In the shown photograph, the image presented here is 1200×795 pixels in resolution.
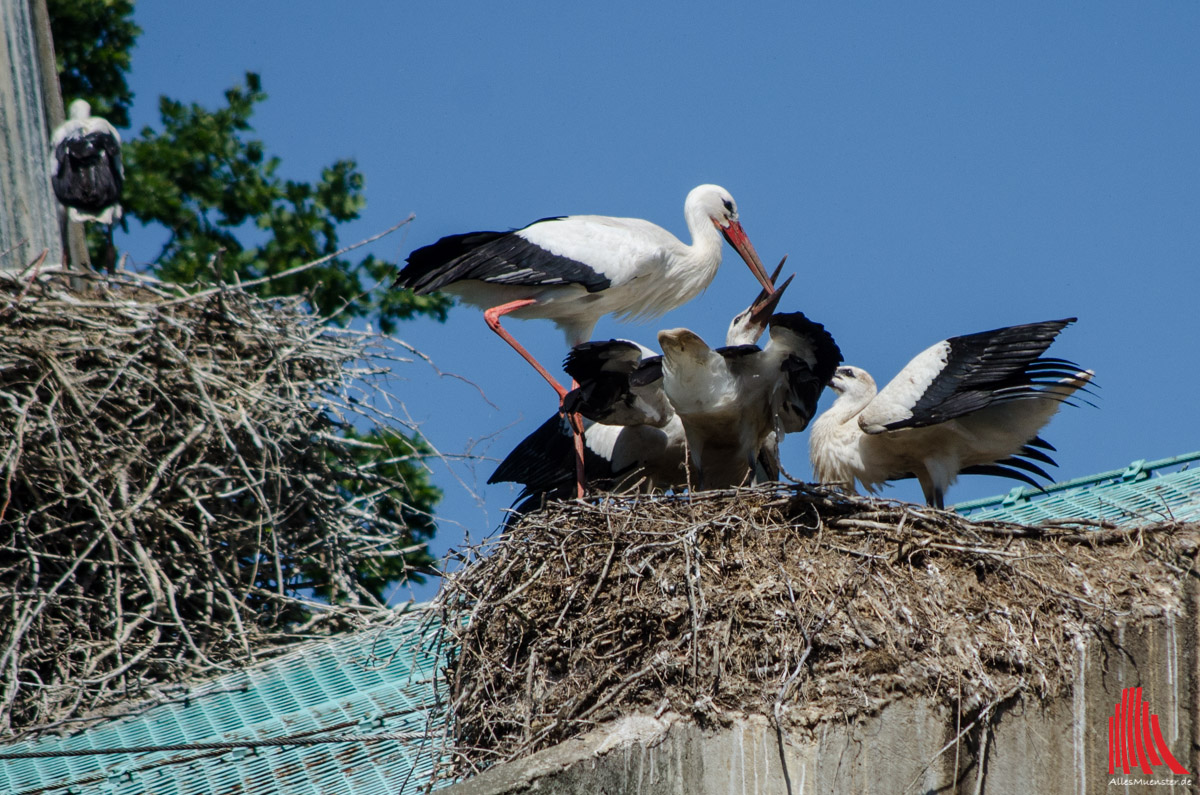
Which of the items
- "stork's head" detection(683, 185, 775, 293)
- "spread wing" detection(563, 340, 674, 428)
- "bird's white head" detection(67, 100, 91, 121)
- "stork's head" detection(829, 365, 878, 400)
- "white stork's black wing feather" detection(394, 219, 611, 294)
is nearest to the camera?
"spread wing" detection(563, 340, 674, 428)

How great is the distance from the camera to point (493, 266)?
7.55 m

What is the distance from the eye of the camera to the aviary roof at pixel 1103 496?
6.57 meters

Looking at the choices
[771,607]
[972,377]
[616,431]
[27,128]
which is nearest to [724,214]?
[616,431]

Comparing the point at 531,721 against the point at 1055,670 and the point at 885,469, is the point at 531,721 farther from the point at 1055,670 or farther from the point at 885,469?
the point at 885,469

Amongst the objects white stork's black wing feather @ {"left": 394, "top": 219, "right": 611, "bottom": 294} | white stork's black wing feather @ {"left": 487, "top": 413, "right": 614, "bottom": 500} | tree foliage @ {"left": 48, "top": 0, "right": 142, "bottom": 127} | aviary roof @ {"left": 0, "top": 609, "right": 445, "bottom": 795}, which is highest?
tree foliage @ {"left": 48, "top": 0, "right": 142, "bottom": 127}

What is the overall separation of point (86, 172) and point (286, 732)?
595 cm

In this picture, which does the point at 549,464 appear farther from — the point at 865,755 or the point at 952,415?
the point at 865,755

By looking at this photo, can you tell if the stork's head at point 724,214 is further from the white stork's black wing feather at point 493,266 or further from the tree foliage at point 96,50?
the tree foliage at point 96,50

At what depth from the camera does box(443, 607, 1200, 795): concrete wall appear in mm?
4285

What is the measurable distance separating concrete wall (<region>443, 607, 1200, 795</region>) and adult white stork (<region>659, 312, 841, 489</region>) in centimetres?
157

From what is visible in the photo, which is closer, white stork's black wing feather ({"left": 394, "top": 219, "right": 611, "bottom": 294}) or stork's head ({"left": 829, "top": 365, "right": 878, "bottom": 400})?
stork's head ({"left": 829, "top": 365, "right": 878, "bottom": 400})

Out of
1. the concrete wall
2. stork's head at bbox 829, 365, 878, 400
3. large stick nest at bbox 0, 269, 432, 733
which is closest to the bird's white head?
large stick nest at bbox 0, 269, 432, 733

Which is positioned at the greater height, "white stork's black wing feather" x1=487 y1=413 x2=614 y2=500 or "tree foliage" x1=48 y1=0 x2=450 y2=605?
"tree foliage" x1=48 y1=0 x2=450 y2=605

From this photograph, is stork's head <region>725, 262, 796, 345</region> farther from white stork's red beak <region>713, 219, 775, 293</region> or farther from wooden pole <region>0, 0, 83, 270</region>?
wooden pole <region>0, 0, 83, 270</region>
